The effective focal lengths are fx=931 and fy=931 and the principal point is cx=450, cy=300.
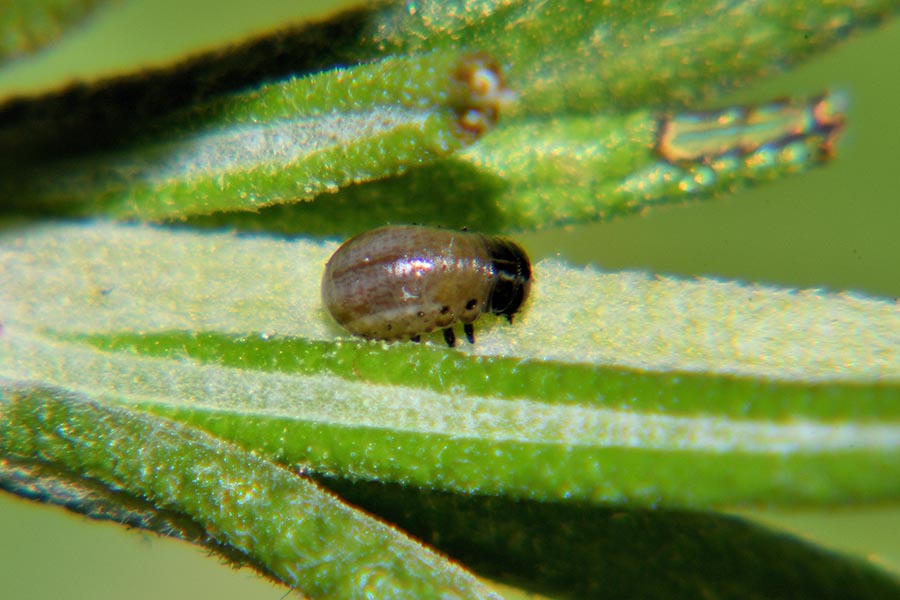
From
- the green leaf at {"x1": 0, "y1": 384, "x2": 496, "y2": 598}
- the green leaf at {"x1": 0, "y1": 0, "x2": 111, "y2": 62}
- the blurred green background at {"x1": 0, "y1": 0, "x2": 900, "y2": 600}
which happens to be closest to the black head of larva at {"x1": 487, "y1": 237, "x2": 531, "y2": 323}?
the green leaf at {"x1": 0, "y1": 384, "x2": 496, "y2": 598}

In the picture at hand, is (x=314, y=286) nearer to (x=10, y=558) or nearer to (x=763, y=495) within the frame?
(x=763, y=495)

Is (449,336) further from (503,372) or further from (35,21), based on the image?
(35,21)

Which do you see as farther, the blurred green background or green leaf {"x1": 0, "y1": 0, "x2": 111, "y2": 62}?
the blurred green background

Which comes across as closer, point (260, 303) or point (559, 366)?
point (559, 366)

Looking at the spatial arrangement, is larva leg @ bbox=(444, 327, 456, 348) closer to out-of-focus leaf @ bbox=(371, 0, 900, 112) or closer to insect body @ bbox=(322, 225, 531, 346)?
insect body @ bbox=(322, 225, 531, 346)

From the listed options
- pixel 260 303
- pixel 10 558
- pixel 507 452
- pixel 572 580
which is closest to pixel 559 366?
pixel 507 452

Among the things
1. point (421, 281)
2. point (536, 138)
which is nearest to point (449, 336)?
point (421, 281)

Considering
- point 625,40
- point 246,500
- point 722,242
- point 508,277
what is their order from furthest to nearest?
1. point 722,242
2. point 508,277
3. point 625,40
4. point 246,500

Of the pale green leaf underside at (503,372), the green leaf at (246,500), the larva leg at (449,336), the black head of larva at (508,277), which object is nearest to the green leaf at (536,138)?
the pale green leaf underside at (503,372)
